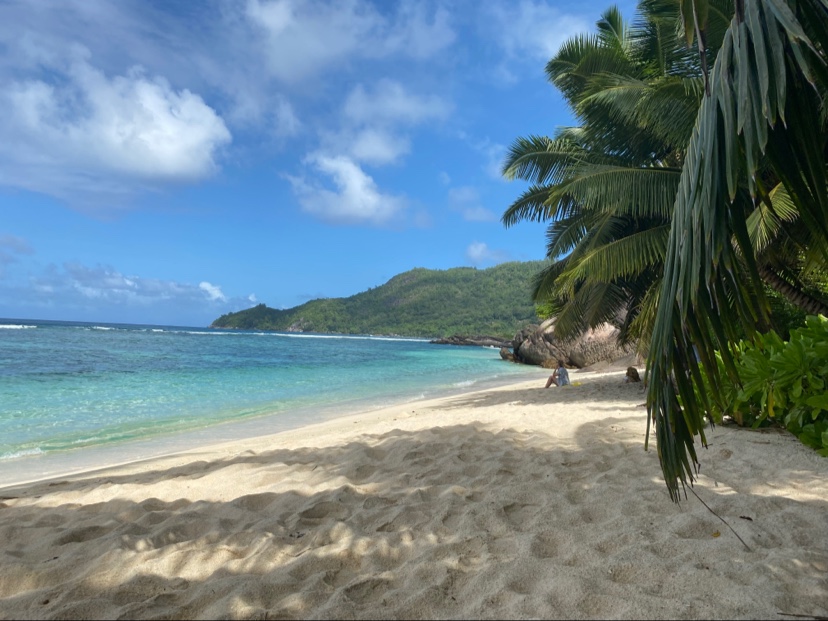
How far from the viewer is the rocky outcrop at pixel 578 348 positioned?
74.5 ft

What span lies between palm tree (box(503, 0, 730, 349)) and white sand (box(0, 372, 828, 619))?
168 inches

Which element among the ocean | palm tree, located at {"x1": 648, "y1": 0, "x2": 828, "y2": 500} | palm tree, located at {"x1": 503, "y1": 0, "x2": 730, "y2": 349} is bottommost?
the ocean

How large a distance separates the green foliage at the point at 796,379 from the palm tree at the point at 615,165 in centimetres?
284

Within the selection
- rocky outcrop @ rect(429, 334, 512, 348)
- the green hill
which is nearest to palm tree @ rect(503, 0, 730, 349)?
rocky outcrop @ rect(429, 334, 512, 348)

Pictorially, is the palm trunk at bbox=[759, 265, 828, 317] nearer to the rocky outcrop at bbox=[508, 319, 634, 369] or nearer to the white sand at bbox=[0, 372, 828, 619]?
the white sand at bbox=[0, 372, 828, 619]

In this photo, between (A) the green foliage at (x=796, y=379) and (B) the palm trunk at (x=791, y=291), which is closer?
(A) the green foliage at (x=796, y=379)

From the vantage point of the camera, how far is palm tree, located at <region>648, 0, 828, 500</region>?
1220 millimetres

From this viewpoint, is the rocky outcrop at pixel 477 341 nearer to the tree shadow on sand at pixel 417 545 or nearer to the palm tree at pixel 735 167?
the tree shadow on sand at pixel 417 545

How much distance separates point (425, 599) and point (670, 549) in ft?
4.11

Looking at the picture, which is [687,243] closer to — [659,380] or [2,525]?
[659,380]

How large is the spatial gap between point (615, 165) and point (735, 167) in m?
9.95

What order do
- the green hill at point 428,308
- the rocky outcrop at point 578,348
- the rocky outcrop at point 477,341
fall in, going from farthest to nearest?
1. the green hill at point 428,308
2. the rocky outcrop at point 477,341
3. the rocky outcrop at point 578,348

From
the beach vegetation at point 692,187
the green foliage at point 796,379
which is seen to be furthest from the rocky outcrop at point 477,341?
the green foliage at point 796,379

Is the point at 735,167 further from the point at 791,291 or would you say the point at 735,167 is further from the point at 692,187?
the point at 791,291
